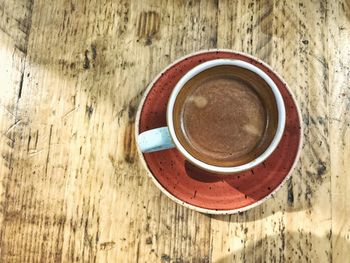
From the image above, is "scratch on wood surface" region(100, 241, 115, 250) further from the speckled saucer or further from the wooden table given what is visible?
the speckled saucer

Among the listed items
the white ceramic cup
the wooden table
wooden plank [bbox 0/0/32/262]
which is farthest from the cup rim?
wooden plank [bbox 0/0/32/262]

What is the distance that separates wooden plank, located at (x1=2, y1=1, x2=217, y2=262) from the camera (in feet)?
2.63

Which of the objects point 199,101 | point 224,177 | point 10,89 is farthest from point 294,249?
point 10,89

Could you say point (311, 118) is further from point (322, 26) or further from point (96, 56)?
point (96, 56)

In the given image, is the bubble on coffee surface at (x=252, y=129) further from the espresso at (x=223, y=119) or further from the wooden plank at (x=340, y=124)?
the wooden plank at (x=340, y=124)

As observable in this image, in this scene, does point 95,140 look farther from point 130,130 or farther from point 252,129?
point 252,129

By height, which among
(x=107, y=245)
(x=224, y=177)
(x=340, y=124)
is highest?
(x=340, y=124)

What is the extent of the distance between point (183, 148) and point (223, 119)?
76 millimetres

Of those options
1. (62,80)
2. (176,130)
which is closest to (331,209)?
(176,130)

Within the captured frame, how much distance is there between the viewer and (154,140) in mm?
696

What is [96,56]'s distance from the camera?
2.79ft

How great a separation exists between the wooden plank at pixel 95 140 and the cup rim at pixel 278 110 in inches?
5.5

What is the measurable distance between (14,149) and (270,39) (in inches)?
18.9

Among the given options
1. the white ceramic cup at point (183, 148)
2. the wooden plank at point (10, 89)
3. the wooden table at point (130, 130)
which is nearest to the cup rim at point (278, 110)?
the white ceramic cup at point (183, 148)
